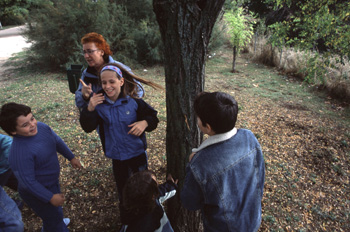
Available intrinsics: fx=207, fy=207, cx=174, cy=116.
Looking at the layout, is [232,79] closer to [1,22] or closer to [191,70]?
[191,70]

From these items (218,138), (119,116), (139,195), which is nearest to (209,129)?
(218,138)

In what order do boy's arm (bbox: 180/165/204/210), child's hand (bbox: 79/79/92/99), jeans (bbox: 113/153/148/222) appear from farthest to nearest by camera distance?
jeans (bbox: 113/153/148/222)
child's hand (bbox: 79/79/92/99)
boy's arm (bbox: 180/165/204/210)

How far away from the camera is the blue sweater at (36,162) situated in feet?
5.71

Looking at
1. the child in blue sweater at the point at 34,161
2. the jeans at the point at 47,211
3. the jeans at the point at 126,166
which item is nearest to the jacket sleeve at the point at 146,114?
the jeans at the point at 126,166

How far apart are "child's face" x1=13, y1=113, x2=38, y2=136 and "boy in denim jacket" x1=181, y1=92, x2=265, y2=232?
1.45m

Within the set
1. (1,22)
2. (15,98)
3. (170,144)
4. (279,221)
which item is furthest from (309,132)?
(1,22)

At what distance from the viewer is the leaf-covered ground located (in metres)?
2.73

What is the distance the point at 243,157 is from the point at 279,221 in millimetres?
1978

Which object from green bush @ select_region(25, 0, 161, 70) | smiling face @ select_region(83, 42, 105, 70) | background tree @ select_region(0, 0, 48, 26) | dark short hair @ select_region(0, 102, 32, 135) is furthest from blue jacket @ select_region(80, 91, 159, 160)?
background tree @ select_region(0, 0, 48, 26)

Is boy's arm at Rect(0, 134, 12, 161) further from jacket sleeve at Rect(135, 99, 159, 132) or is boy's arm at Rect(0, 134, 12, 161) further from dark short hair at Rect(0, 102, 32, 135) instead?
jacket sleeve at Rect(135, 99, 159, 132)

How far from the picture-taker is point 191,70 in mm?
1800

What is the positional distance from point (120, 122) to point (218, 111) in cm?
118

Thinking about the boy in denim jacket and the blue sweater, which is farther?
the blue sweater

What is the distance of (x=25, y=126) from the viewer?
1.78 m
